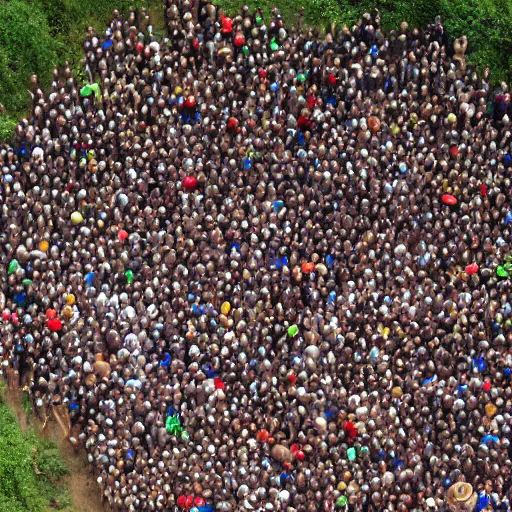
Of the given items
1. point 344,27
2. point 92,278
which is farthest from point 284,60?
point 92,278

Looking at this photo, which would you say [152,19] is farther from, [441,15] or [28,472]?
[28,472]

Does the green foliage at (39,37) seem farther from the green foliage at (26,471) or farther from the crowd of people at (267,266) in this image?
the green foliage at (26,471)

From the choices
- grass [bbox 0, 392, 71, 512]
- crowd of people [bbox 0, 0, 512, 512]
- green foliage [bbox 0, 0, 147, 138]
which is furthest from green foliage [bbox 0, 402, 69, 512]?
green foliage [bbox 0, 0, 147, 138]

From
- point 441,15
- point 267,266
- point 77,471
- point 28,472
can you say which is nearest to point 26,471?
point 28,472

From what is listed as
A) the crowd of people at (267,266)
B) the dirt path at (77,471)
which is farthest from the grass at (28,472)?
the crowd of people at (267,266)

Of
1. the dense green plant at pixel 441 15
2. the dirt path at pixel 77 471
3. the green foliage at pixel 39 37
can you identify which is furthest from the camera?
the dense green plant at pixel 441 15

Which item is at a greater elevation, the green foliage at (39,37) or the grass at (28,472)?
the green foliage at (39,37)
